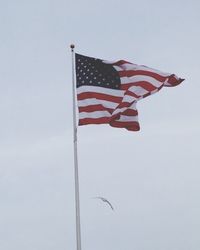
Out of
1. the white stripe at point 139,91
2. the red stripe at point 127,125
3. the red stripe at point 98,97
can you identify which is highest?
the white stripe at point 139,91

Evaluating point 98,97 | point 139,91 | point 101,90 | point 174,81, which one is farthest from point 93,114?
point 174,81

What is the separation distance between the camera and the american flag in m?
29.3

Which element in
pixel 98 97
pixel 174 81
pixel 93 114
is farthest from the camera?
pixel 174 81

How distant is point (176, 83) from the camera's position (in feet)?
99.3

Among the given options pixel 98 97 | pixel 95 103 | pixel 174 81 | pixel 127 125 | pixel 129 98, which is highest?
pixel 174 81

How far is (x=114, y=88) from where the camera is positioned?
30.1 m

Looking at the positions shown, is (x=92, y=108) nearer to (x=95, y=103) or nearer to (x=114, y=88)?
(x=95, y=103)

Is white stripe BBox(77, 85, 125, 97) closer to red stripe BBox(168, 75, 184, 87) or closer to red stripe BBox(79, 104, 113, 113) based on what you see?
red stripe BBox(79, 104, 113, 113)

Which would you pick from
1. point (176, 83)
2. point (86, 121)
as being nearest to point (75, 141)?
point (86, 121)

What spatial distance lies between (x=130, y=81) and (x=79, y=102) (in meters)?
2.71

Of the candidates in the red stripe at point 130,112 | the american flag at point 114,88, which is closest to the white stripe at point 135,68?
the american flag at point 114,88

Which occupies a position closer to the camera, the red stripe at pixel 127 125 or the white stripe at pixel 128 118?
the red stripe at pixel 127 125

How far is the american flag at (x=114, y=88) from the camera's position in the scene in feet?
96.1

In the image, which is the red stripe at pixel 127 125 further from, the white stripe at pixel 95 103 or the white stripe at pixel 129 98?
the white stripe at pixel 129 98
